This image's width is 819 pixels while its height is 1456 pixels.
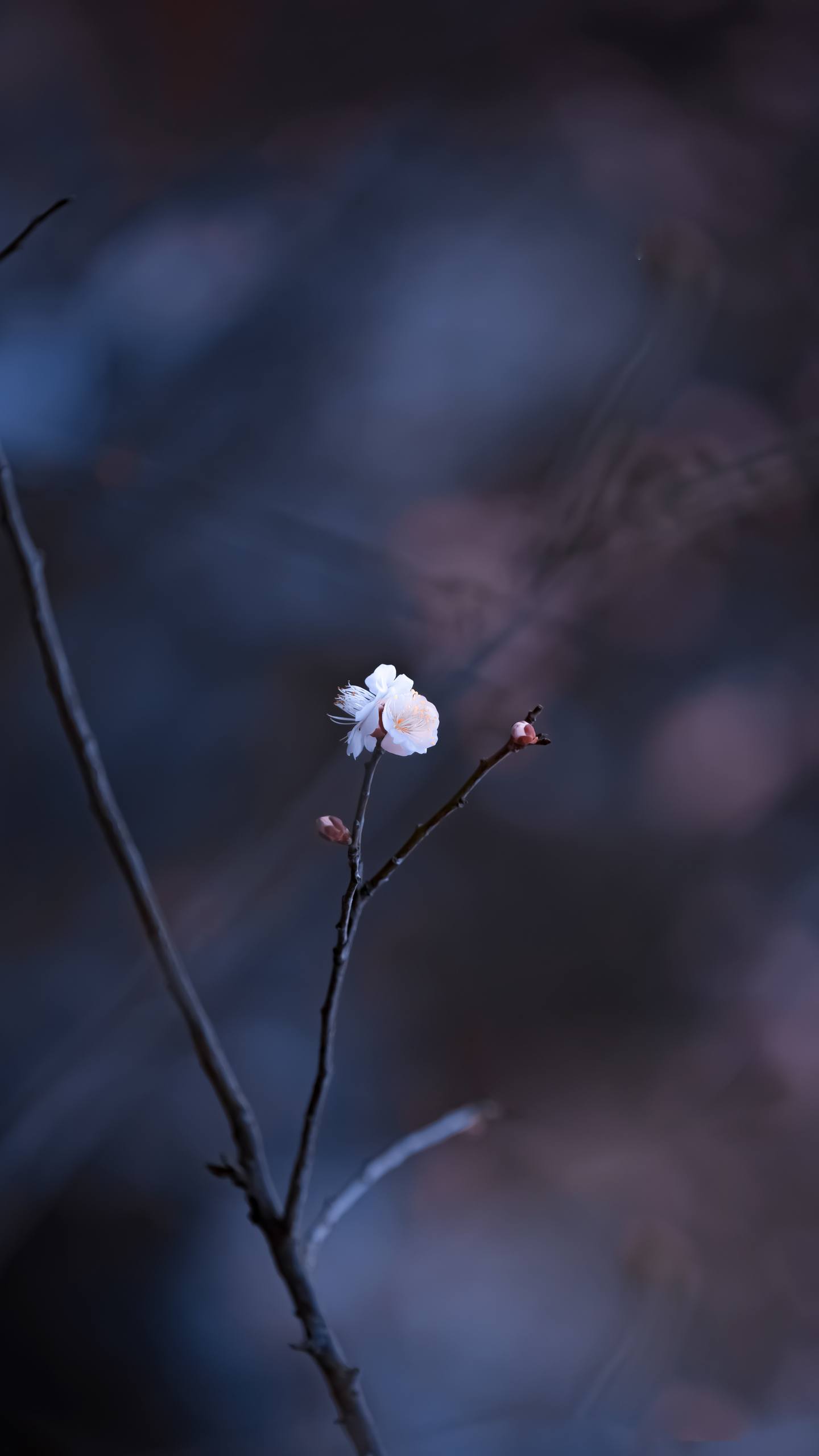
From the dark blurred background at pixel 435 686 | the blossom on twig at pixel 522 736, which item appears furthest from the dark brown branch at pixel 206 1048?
the dark blurred background at pixel 435 686

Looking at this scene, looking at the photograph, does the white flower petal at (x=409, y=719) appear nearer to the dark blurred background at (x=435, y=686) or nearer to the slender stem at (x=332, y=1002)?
the slender stem at (x=332, y=1002)

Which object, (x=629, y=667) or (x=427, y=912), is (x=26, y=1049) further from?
(x=629, y=667)

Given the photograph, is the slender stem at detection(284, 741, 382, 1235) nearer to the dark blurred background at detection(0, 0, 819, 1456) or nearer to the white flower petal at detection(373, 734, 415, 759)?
the white flower petal at detection(373, 734, 415, 759)

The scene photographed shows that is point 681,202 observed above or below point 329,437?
above

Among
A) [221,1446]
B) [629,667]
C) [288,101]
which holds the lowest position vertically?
[221,1446]

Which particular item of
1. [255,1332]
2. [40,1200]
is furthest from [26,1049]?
[255,1332]

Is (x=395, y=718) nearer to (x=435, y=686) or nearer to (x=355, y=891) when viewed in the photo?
(x=355, y=891)
